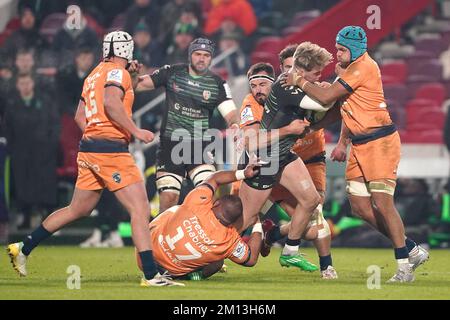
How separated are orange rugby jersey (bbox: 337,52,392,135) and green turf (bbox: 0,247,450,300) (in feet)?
4.82

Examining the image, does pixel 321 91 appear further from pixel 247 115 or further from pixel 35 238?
pixel 35 238

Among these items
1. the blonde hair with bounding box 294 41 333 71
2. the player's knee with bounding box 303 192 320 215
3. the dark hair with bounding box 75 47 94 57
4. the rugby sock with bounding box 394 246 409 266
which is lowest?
the rugby sock with bounding box 394 246 409 266

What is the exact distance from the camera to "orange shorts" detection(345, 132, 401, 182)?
38.5 feet

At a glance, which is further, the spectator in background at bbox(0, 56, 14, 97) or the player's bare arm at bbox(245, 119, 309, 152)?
the spectator in background at bbox(0, 56, 14, 97)

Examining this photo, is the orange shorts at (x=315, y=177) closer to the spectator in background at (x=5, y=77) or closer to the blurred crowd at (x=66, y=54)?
the blurred crowd at (x=66, y=54)

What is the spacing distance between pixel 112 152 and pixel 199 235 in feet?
3.45

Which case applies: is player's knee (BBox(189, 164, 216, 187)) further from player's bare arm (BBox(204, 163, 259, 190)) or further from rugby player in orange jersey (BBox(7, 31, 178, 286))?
rugby player in orange jersey (BBox(7, 31, 178, 286))

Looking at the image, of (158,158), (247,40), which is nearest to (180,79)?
(158,158)

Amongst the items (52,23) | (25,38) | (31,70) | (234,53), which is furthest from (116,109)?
(52,23)

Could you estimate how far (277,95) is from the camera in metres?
11.8

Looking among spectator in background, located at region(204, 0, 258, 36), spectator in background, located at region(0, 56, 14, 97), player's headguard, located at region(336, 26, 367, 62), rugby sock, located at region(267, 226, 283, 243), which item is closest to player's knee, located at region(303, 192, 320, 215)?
rugby sock, located at region(267, 226, 283, 243)

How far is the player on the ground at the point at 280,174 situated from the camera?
11.9 meters

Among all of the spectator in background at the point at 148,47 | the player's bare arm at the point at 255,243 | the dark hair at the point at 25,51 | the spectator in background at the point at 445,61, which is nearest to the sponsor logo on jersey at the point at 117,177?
the player's bare arm at the point at 255,243

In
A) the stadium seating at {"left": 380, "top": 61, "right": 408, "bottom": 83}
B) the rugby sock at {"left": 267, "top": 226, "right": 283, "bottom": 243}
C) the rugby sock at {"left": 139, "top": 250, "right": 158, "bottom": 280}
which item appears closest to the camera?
the rugby sock at {"left": 139, "top": 250, "right": 158, "bottom": 280}
